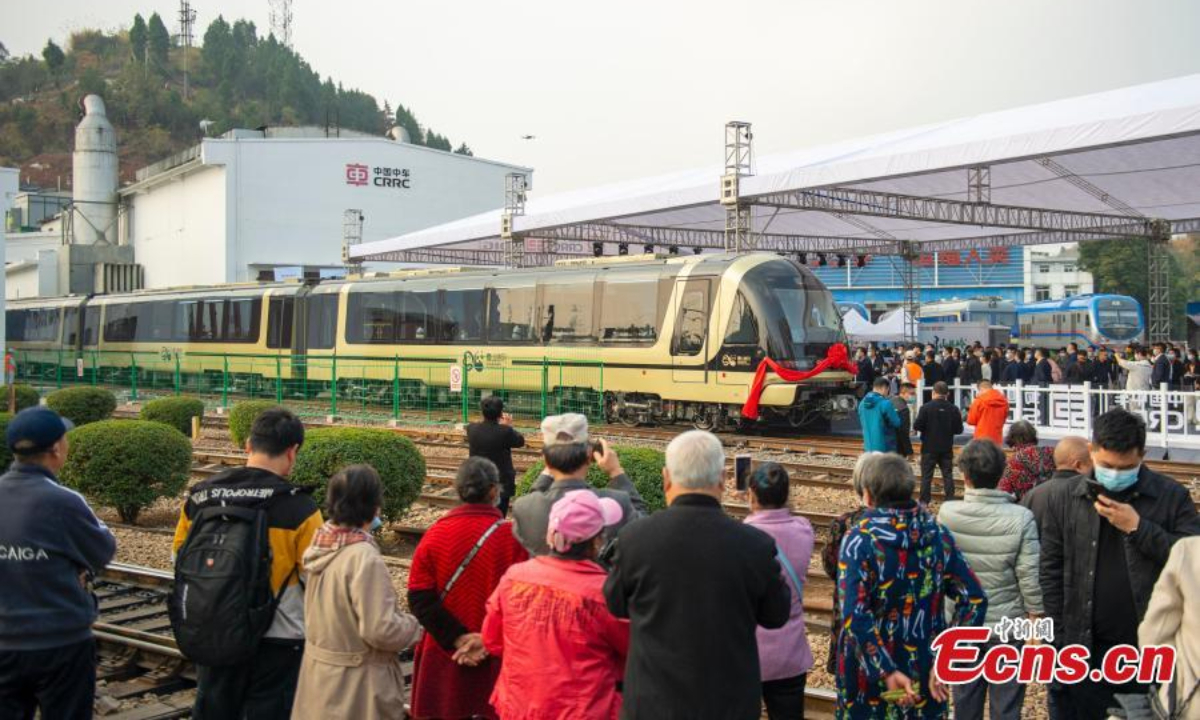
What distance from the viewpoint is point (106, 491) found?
10961 mm

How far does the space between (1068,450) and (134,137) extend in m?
101

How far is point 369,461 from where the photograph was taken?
9594mm

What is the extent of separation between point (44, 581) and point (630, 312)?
15.0 metres

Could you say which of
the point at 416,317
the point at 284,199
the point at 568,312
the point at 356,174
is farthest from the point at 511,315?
the point at 356,174

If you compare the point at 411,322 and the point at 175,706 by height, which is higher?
the point at 411,322

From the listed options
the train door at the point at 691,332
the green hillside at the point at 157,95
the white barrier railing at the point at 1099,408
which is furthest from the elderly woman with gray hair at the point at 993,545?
the green hillside at the point at 157,95

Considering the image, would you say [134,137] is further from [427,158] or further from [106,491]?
[106,491]

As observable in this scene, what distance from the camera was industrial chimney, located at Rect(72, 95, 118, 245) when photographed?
48781mm

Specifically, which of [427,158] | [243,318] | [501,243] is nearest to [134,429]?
[243,318]

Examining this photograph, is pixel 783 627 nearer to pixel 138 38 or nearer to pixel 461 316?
pixel 461 316

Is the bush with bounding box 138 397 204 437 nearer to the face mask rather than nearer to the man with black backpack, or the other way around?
the man with black backpack

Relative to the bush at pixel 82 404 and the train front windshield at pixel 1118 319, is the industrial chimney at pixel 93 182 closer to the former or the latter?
the bush at pixel 82 404

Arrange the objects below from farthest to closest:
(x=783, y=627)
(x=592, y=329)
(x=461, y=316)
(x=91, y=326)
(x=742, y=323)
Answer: (x=91, y=326) → (x=461, y=316) → (x=592, y=329) → (x=742, y=323) → (x=783, y=627)

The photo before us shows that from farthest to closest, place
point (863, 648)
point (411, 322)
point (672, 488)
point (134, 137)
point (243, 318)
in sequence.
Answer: point (134, 137) → point (243, 318) → point (411, 322) → point (863, 648) → point (672, 488)
